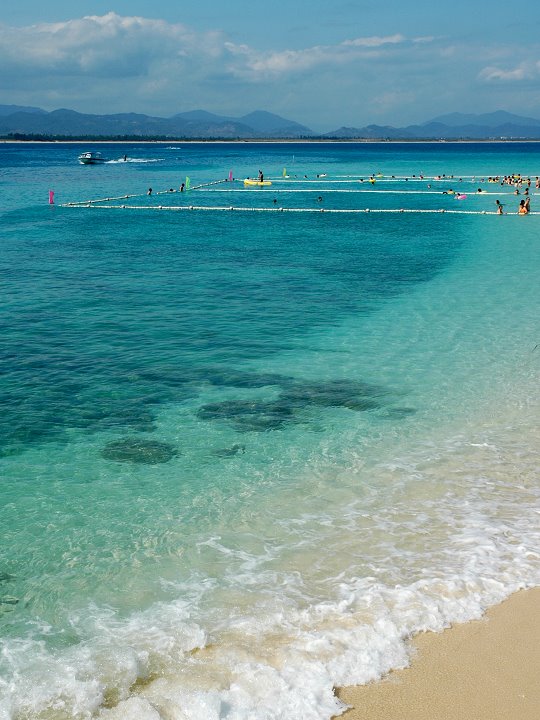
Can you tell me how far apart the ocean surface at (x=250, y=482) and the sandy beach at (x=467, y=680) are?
0.25m

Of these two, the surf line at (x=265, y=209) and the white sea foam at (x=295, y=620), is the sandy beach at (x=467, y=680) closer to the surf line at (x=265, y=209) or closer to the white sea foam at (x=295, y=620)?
the white sea foam at (x=295, y=620)

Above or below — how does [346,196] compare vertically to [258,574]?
above

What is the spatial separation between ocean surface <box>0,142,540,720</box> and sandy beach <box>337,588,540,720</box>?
0.81 feet

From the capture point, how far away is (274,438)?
1430 centimetres

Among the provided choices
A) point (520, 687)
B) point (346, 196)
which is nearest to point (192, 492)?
point (520, 687)

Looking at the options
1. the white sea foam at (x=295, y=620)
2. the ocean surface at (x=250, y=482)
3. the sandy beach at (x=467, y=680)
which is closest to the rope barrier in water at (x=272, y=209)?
the ocean surface at (x=250, y=482)

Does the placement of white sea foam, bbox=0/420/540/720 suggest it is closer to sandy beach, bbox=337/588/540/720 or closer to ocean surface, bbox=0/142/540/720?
ocean surface, bbox=0/142/540/720

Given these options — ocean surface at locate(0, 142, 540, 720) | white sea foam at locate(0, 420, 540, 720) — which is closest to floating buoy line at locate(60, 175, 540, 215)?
ocean surface at locate(0, 142, 540, 720)

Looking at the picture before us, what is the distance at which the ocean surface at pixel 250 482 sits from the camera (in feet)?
26.8

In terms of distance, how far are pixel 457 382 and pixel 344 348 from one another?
12.7 ft

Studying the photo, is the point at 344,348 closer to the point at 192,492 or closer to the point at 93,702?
the point at 192,492

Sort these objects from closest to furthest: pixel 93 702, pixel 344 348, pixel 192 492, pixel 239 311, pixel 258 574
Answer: pixel 93 702
pixel 258 574
pixel 192 492
pixel 344 348
pixel 239 311

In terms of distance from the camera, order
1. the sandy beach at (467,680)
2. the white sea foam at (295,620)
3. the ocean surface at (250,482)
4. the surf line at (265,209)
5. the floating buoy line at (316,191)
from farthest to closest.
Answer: the floating buoy line at (316,191), the surf line at (265,209), the ocean surface at (250,482), the white sea foam at (295,620), the sandy beach at (467,680)

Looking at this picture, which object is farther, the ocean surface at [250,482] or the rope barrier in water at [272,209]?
the rope barrier in water at [272,209]
